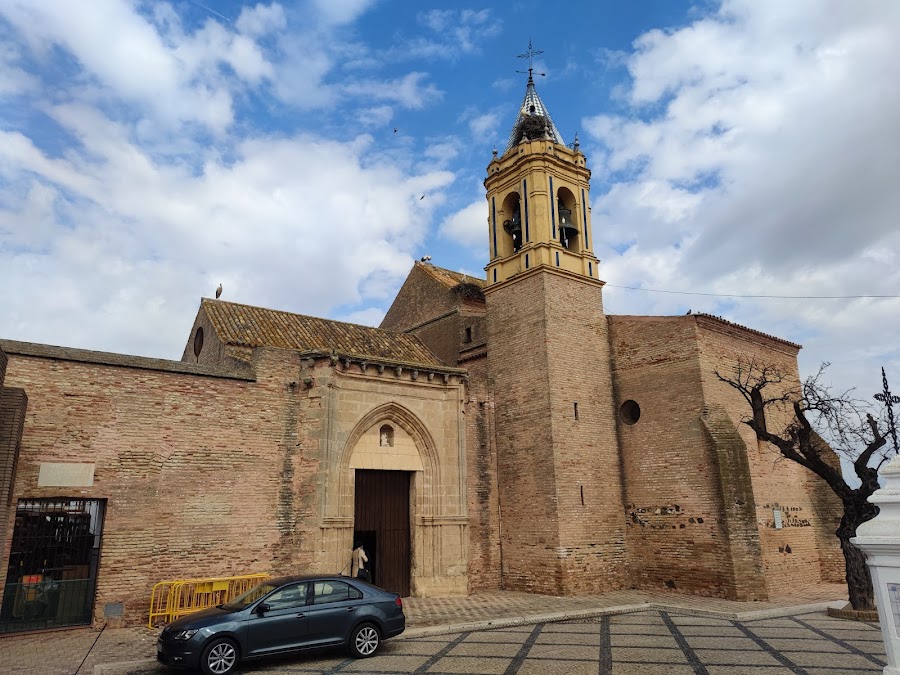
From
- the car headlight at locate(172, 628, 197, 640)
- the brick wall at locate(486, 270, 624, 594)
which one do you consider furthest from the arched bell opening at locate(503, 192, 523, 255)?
the car headlight at locate(172, 628, 197, 640)

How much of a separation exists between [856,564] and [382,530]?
33.4 ft

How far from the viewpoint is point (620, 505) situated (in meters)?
17.0

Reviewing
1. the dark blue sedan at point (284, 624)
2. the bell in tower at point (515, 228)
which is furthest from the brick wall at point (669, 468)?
the dark blue sedan at point (284, 624)

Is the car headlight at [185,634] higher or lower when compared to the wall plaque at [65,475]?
lower

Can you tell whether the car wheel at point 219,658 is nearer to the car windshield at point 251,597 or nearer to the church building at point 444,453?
the car windshield at point 251,597

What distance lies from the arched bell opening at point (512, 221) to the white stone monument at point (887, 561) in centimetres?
1485

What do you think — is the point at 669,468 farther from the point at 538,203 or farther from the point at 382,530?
the point at 538,203

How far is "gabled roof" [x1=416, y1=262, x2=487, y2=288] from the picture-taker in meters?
22.4

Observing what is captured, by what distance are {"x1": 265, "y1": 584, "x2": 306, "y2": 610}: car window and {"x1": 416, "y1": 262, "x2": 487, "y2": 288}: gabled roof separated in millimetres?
13696

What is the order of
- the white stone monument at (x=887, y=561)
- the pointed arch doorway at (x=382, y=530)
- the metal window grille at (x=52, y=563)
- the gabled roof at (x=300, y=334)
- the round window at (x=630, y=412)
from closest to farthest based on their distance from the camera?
the white stone monument at (x=887, y=561)
the metal window grille at (x=52, y=563)
the pointed arch doorway at (x=382, y=530)
the gabled roof at (x=300, y=334)
the round window at (x=630, y=412)

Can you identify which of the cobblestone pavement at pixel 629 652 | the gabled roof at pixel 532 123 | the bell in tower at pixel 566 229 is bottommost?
the cobblestone pavement at pixel 629 652

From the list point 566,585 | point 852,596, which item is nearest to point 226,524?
point 566,585

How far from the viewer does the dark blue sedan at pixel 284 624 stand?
8406 millimetres

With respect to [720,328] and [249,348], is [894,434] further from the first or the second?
[249,348]
